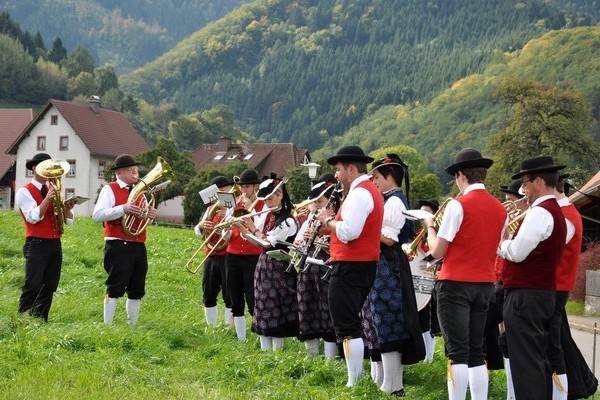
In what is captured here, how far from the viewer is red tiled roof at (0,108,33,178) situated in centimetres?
6957

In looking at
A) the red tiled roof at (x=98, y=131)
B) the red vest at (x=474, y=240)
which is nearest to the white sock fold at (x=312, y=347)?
the red vest at (x=474, y=240)

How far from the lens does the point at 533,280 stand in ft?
21.8

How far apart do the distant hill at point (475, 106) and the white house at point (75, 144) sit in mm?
53165

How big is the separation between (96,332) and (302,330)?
205cm

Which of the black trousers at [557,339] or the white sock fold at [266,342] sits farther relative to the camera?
the white sock fold at [266,342]

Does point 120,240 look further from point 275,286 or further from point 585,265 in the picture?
point 585,265

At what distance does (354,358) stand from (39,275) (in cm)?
399

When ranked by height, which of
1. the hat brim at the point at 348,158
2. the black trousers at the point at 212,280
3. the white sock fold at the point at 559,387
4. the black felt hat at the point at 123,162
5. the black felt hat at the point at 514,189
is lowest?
the white sock fold at the point at 559,387

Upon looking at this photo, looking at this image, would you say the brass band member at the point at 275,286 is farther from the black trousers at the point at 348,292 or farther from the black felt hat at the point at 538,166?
the black felt hat at the point at 538,166

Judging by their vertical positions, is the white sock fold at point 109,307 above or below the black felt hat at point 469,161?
below

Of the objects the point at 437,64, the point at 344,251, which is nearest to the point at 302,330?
the point at 344,251

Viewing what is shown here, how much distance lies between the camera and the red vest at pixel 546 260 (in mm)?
6582

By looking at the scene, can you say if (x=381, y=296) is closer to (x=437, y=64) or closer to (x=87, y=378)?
(x=87, y=378)

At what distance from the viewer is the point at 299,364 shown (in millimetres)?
7996
